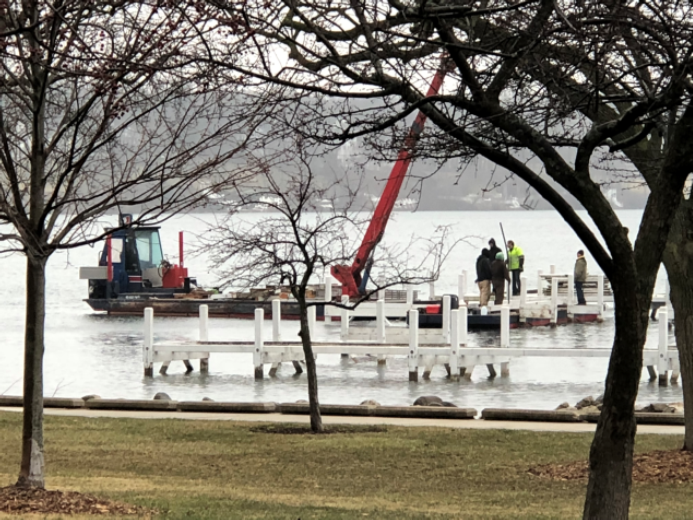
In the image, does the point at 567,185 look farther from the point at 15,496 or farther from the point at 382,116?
the point at 15,496

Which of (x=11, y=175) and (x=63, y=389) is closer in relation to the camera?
(x=11, y=175)

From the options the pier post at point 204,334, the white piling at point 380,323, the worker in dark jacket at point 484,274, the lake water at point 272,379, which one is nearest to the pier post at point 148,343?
the lake water at point 272,379

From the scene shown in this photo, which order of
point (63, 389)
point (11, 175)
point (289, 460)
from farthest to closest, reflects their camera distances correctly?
point (63, 389) → point (289, 460) → point (11, 175)

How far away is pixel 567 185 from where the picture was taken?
770 cm

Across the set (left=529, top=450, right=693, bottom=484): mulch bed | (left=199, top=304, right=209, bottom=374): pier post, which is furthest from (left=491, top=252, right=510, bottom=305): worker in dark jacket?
(left=529, top=450, right=693, bottom=484): mulch bed

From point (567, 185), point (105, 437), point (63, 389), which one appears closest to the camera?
point (567, 185)

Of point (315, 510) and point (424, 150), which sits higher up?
point (424, 150)

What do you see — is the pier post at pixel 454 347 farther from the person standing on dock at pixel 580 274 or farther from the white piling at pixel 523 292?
the person standing on dock at pixel 580 274

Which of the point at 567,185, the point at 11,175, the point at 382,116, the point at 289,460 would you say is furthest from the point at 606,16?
the point at 289,460

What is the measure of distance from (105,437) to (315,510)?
6059mm

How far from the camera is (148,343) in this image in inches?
1131

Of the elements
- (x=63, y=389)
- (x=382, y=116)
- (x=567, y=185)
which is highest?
(x=382, y=116)

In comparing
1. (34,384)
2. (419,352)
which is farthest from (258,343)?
(34,384)

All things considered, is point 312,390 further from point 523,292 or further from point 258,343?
point 523,292
